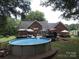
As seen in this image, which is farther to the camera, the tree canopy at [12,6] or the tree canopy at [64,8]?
the tree canopy at [12,6]

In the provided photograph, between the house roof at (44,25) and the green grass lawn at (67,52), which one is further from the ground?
the house roof at (44,25)

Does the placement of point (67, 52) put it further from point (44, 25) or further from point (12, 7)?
point (44, 25)

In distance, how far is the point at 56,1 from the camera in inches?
682

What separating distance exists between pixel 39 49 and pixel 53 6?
824cm

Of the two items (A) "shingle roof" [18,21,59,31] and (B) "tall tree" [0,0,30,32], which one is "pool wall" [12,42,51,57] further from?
(A) "shingle roof" [18,21,59,31]

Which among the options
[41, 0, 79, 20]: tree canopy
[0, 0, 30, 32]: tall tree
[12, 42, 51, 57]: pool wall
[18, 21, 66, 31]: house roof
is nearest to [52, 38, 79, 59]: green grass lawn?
[12, 42, 51, 57]: pool wall

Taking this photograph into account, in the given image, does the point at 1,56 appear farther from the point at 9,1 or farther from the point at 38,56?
the point at 9,1

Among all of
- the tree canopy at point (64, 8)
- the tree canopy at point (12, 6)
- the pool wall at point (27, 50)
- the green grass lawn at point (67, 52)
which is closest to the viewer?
the green grass lawn at point (67, 52)

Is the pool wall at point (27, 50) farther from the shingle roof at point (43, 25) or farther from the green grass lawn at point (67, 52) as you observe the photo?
the shingle roof at point (43, 25)

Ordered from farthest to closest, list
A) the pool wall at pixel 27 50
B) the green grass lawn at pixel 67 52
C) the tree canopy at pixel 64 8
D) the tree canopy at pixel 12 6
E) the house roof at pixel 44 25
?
the house roof at pixel 44 25, the tree canopy at pixel 12 6, the tree canopy at pixel 64 8, the pool wall at pixel 27 50, the green grass lawn at pixel 67 52

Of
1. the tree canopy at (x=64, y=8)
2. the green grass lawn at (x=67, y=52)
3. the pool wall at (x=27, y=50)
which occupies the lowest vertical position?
the green grass lawn at (x=67, y=52)

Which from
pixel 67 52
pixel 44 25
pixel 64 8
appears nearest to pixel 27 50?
pixel 67 52

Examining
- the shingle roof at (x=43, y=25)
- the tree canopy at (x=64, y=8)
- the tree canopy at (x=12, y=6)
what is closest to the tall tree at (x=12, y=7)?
the tree canopy at (x=12, y=6)

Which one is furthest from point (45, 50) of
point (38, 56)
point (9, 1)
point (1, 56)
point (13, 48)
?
point (9, 1)
